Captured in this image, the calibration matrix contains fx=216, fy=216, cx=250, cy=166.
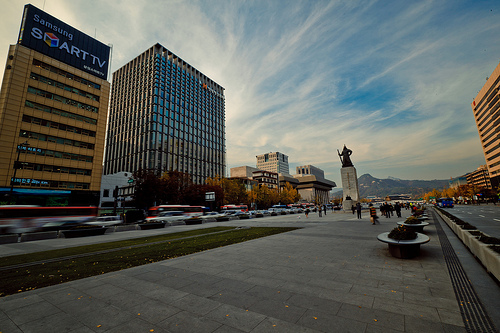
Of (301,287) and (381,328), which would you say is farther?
(301,287)

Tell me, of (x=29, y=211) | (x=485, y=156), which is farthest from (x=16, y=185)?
(x=485, y=156)

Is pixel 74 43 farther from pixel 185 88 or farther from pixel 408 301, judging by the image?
pixel 408 301

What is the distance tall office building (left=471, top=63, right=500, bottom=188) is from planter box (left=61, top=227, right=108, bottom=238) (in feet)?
354

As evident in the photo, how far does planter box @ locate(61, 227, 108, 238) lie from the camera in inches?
720

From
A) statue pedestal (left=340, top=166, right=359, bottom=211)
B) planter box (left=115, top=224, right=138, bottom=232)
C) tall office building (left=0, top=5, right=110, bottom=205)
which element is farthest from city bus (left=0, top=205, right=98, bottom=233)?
statue pedestal (left=340, top=166, right=359, bottom=211)

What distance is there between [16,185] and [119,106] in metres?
60.0

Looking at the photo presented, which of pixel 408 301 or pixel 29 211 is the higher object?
pixel 29 211

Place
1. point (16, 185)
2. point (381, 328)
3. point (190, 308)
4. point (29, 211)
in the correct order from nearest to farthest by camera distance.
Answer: point (381, 328) < point (190, 308) < point (29, 211) < point (16, 185)

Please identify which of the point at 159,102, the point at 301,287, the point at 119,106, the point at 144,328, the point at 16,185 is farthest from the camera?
the point at 119,106

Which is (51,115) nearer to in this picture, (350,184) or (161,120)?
(161,120)

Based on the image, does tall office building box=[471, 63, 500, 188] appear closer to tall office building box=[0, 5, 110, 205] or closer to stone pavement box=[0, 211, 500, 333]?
stone pavement box=[0, 211, 500, 333]

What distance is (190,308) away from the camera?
4.57m

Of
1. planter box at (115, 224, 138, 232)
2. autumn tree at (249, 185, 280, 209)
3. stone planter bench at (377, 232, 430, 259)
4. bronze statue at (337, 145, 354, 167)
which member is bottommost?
planter box at (115, 224, 138, 232)

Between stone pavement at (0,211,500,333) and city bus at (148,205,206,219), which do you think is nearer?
stone pavement at (0,211,500,333)
